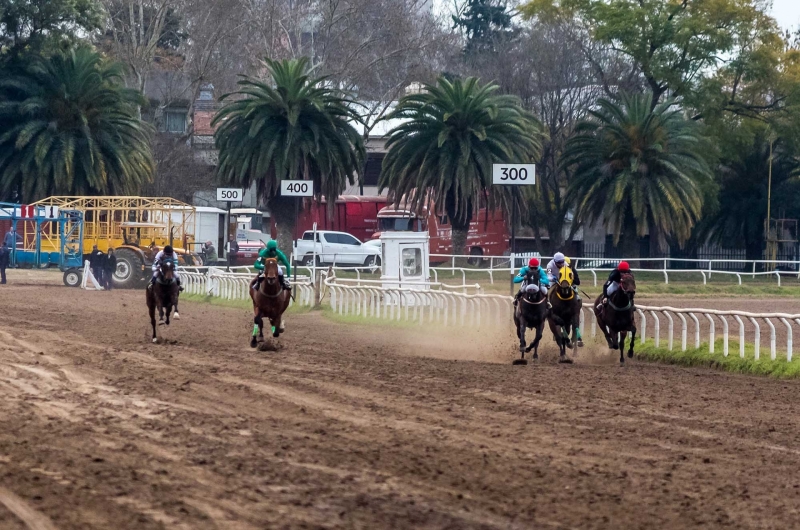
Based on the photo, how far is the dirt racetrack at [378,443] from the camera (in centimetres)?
703

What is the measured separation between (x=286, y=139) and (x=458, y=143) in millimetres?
6810

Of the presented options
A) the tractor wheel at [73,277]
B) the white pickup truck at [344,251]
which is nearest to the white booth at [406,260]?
the tractor wheel at [73,277]

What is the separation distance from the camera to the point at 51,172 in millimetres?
50594

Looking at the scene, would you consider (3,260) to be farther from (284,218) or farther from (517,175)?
(517,175)

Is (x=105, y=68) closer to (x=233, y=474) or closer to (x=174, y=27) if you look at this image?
(x=174, y=27)

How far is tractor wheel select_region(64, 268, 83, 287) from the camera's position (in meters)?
40.0

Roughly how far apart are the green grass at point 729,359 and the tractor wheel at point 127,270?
906 inches

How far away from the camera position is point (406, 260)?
1138 inches

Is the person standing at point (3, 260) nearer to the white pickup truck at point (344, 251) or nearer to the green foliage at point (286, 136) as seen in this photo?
the green foliage at point (286, 136)

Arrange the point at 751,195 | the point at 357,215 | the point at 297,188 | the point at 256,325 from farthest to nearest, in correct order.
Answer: the point at 357,215
the point at 751,195
the point at 297,188
the point at 256,325

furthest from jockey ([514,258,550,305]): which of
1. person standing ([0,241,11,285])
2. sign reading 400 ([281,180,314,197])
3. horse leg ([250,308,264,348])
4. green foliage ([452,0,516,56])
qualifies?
green foliage ([452,0,516,56])

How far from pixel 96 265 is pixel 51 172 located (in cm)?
1378

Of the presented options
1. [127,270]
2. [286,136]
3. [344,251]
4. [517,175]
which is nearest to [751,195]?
[344,251]

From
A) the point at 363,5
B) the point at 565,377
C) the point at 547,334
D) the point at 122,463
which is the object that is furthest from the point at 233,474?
the point at 363,5
